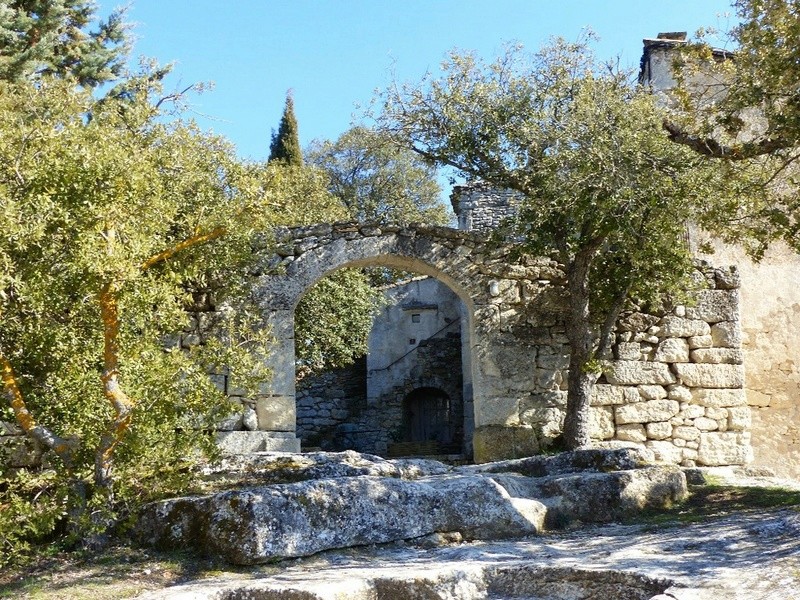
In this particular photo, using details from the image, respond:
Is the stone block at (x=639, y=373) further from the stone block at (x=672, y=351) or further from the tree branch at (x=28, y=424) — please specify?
the tree branch at (x=28, y=424)

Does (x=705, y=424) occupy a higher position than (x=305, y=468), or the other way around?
(x=705, y=424)

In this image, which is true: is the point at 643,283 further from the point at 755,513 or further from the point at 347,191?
the point at 347,191

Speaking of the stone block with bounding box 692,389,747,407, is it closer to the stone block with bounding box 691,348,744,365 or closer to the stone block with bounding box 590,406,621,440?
the stone block with bounding box 691,348,744,365

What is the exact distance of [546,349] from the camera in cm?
1184

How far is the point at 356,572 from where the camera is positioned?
5.07 m

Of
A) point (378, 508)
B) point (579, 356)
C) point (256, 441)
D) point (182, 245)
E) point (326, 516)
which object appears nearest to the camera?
point (326, 516)

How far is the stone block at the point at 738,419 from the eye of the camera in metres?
12.0

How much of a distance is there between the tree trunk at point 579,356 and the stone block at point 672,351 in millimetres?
1069

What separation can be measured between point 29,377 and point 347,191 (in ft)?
81.0

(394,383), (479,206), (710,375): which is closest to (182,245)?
(710,375)

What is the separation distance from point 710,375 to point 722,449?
102 centimetres

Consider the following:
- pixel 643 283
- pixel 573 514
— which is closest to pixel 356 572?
pixel 573 514

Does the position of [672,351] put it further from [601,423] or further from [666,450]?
[601,423]

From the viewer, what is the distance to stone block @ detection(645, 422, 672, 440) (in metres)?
11.8
